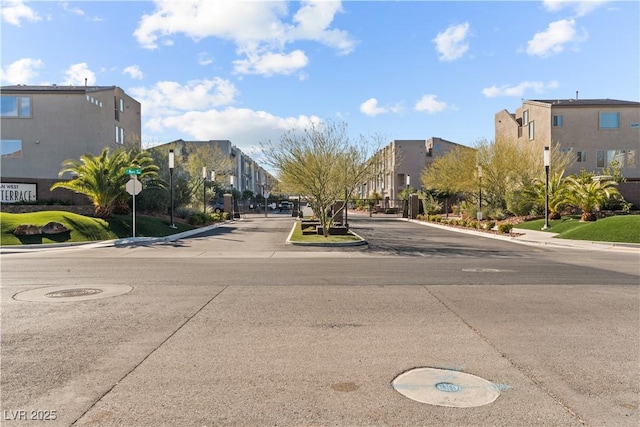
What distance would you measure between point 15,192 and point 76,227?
27.0ft

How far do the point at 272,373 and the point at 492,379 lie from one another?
2284mm

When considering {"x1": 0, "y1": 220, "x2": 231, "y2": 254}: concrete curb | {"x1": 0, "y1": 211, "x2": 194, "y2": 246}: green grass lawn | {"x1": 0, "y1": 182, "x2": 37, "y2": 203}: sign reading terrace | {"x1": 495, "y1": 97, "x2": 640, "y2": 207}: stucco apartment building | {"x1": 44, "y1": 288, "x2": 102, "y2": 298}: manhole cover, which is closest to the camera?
{"x1": 44, "y1": 288, "x2": 102, "y2": 298}: manhole cover

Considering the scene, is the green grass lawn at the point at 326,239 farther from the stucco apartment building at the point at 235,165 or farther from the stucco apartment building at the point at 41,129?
the stucco apartment building at the point at 41,129

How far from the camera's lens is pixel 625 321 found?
23.0ft

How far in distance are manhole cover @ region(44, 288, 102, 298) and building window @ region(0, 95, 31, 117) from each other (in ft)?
114

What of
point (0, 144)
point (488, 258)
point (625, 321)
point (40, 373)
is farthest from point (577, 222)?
point (0, 144)

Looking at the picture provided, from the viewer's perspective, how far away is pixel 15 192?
26703 mm

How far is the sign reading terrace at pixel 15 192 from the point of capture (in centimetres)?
2655

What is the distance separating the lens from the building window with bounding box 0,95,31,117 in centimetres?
3709

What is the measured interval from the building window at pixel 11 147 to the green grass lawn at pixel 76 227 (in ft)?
58.7

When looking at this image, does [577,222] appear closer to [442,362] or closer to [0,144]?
[442,362]

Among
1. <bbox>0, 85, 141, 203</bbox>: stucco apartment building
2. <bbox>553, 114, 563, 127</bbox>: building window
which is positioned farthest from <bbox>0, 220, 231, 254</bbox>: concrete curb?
<bbox>553, 114, 563, 127</bbox>: building window

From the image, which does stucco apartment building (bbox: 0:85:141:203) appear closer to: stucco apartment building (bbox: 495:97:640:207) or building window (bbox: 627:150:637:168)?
stucco apartment building (bbox: 495:97:640:207)

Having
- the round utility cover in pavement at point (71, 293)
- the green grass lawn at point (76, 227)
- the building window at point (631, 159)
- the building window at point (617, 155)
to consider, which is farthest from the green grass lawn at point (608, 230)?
the building window at point (631, 159)
